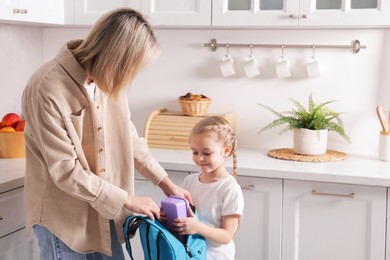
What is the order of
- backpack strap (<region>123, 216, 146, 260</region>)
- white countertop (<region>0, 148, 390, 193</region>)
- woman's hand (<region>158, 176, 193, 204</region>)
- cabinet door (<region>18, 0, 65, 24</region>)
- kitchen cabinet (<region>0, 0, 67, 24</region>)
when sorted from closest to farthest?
backpack strap (<region>123, 216, 146, 260</region>) < woman's hand (<region>158, 176, 193, 204</region>) < white countertop (<region>0, 148, 390, 193</region>) < kitchen cabinet (<region>0, 0, 67, 24</region>) < cabinet door (<region>18, 0, 65, 24</region>)

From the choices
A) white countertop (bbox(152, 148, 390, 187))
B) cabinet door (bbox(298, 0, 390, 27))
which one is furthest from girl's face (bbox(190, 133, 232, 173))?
cabinet door (bbox(298, 0, 390, 27))

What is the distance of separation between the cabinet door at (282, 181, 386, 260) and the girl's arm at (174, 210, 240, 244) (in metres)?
0.82

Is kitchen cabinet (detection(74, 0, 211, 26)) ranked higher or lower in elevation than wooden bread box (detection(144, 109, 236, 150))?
higher

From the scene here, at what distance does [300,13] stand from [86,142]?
4.37ft

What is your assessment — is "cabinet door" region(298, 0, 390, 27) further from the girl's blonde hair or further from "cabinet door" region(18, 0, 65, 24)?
"cabinet door" region(18, 0, 65, 24)

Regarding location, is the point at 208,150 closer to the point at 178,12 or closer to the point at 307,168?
the point at 307,168

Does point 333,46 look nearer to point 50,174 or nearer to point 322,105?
point 322,105

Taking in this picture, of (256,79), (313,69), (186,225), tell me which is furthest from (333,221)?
(186,225)

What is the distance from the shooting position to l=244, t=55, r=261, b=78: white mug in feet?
11.1

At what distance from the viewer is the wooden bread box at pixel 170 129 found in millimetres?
3348

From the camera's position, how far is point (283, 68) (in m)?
3.35

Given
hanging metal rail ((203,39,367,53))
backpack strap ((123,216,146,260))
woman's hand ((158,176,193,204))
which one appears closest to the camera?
backpack strap ((123,216,146,260))

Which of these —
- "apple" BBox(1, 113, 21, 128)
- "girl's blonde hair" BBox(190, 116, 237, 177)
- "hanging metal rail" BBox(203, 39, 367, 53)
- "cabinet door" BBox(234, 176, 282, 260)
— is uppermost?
"hanging metal rail" BBox(203, 39, 367, 53)

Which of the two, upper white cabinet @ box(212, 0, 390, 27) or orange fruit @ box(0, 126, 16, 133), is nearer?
upper white cabinet @ box(212, 0, 390, 27)
